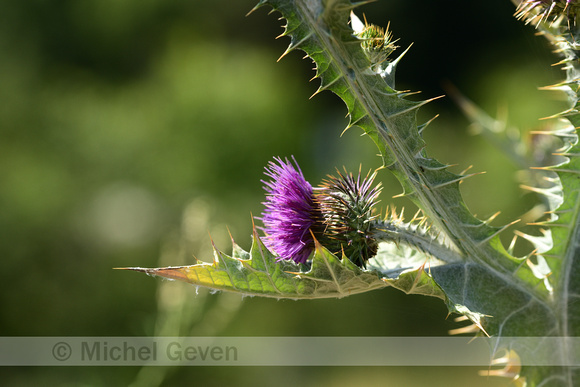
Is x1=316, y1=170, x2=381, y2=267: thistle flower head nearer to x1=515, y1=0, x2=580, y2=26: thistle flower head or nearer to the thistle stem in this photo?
the thistle stem

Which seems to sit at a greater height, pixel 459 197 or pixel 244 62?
pixel 244 62

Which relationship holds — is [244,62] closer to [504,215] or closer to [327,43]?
[504,215]

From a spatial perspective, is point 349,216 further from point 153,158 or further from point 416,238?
point 153,158

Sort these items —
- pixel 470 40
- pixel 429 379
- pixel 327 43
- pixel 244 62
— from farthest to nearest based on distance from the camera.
→ pixel 470 40 < pixel 244 62 < pixel 429 379 < pixel 327 43

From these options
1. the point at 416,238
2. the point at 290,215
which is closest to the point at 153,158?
the point at 290,215

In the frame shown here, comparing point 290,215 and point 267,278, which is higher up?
point 290,215

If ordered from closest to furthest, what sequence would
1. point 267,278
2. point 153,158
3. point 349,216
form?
point 267,278 < point 349,216 < point 153,158

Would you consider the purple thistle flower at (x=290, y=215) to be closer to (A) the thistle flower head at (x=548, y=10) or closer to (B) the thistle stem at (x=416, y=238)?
(B) the thistle stem at (x=416, y=238)

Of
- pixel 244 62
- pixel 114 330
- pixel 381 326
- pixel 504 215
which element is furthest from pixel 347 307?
pixel 244 62

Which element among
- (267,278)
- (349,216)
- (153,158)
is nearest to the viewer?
(267,278)
